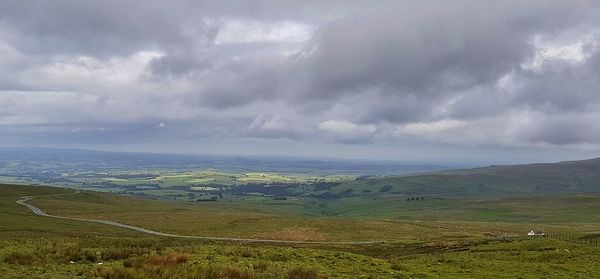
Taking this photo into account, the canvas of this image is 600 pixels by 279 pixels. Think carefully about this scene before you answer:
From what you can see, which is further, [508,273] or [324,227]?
[324,227]

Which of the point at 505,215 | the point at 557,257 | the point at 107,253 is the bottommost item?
the point at 505,215

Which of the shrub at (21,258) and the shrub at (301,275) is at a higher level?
the shrub at (21,258)

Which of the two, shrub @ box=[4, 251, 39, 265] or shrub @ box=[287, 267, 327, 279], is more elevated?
shrub @ box=[4, 251, 39, 265]

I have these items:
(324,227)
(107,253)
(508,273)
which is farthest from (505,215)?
(107,253)

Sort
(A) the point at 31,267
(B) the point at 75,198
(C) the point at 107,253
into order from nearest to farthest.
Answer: (A) the point at 31,267, (C) the point at 107,253, (B) the point at 75,198

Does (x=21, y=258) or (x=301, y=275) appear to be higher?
(x=21, y=258)

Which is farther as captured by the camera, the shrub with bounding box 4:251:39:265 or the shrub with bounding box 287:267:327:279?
the shrub with bounding box 4:251:39:265

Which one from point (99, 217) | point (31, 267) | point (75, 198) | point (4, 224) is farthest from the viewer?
point (75, 198)

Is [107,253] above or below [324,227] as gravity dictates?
above

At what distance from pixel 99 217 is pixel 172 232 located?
3275 centimetres

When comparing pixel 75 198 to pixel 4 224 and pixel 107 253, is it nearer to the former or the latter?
pixel 4 224

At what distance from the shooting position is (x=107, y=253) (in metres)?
31.4

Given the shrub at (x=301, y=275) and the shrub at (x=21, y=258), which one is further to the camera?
the shrub at (x=21, y=258)

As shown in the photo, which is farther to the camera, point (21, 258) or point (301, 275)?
point (21, 258)
